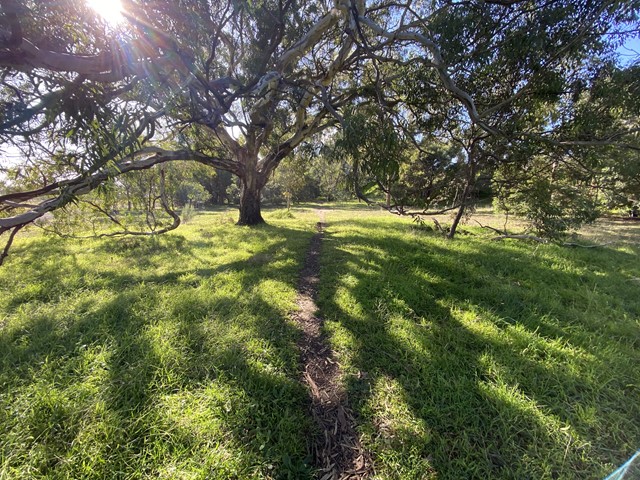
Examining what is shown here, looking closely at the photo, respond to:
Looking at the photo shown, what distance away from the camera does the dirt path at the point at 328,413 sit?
1.43m

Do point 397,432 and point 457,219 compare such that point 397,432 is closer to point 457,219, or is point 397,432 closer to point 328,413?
point 328,413

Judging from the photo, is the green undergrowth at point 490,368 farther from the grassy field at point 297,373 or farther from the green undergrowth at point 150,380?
the green undergrowth at point 150,380

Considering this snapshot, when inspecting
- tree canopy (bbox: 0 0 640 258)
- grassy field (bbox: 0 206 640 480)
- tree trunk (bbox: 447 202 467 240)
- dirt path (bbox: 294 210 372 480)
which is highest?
tree canopy (bbox: 0 0 640 258)

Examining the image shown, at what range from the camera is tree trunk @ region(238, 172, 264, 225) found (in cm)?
931

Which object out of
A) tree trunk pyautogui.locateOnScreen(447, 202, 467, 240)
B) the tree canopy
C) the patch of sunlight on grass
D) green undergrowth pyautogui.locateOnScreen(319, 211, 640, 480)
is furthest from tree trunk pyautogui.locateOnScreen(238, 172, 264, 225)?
the patch of sunlight on grass

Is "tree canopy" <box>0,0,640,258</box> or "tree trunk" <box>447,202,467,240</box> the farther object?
"tree trunk" <box>447,202,467,240</box>

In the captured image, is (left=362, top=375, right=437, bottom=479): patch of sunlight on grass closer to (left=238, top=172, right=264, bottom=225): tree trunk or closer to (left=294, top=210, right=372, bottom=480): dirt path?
(left=294, top=210, right=372, bottom=480): dirt path

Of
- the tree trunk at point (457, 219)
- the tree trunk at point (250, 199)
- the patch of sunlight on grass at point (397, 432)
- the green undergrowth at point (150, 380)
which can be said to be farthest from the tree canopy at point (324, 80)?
the tree trunk at point (250, 199)

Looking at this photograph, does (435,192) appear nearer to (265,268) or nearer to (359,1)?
(359,1)

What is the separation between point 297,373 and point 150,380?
3.91 feet

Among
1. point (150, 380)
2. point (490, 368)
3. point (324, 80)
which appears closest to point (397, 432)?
point (490, 368)

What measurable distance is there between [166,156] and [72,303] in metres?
4.77

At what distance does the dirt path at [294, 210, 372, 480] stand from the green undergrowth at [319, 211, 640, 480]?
3.6 inches

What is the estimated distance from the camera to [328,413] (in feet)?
5.73
